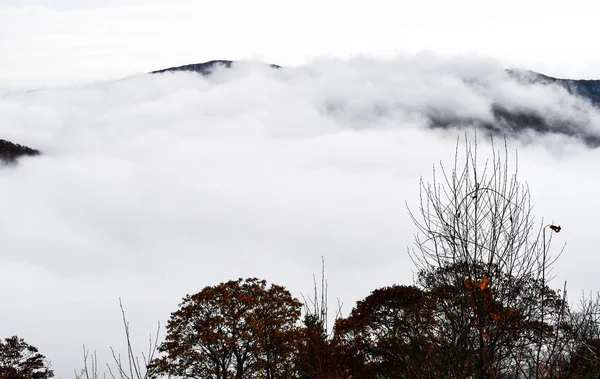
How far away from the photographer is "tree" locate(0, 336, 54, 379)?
85.3 ft

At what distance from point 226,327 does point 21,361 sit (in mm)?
10355

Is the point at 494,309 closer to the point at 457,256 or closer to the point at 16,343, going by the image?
the point at 457,256

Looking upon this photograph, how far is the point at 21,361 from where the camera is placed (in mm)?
26594

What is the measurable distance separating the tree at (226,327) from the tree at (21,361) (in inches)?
219

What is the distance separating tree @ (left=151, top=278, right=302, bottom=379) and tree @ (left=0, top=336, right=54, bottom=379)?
5575 mm

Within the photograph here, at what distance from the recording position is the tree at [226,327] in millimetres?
27281

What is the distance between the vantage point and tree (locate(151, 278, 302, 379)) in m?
27.3

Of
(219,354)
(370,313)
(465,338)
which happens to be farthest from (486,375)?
(219,354)

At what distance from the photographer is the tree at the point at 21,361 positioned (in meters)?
26.0

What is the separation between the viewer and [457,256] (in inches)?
273

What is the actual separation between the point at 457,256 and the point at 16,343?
26857 millimetres

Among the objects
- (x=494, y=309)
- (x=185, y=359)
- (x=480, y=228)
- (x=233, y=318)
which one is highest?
(x=233, y=318)

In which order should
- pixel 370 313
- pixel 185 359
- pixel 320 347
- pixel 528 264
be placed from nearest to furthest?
pixel 320 347
pixel 528 264
pixel 370 313
pixel 185 359

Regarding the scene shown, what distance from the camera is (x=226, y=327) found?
2820 centimetres
